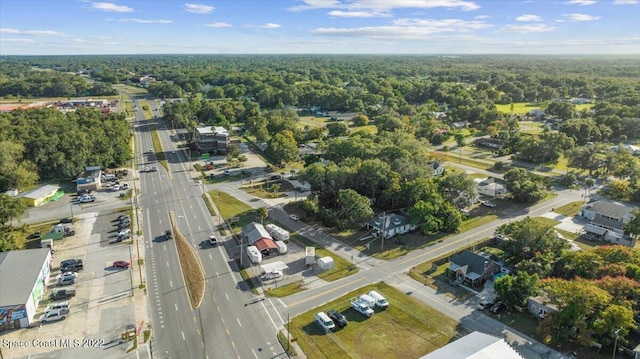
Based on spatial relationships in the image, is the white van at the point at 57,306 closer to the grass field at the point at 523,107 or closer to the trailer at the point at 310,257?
the trailer at the point at 310,257

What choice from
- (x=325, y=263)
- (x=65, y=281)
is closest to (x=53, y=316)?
(x=65, y=281)

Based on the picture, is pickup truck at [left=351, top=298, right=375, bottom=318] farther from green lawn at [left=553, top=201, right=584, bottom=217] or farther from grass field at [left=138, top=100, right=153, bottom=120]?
grass field at [left=138, top=100, right=153, bottom=120]

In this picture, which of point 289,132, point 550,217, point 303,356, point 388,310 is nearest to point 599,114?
point 550,217

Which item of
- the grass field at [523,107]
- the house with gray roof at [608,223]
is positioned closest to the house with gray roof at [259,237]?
the house with gray roof at [608,223]

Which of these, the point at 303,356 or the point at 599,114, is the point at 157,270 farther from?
the point at 599,114

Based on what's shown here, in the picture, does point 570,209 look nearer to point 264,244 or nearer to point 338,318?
Result: point 338,318

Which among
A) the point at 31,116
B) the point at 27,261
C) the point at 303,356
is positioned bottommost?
the point at 303,356
